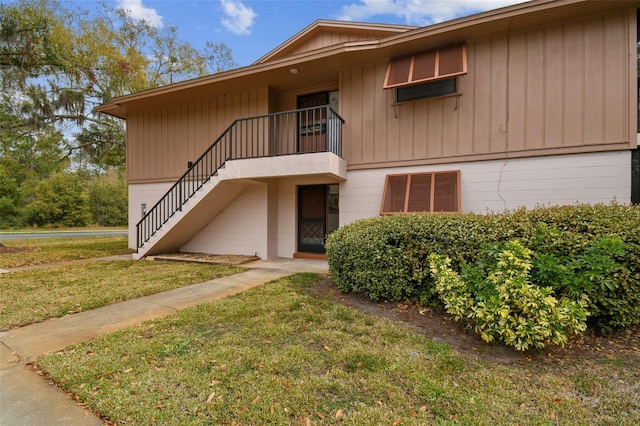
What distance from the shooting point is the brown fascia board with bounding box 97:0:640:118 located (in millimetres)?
5383

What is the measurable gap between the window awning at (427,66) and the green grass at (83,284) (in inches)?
219

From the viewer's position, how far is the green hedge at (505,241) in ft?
9.68

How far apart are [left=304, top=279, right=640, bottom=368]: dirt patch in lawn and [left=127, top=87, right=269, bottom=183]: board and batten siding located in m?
6.94

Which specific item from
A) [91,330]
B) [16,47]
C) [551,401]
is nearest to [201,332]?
[91,330]

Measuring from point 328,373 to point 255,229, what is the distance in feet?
21.3

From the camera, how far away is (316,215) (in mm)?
8414

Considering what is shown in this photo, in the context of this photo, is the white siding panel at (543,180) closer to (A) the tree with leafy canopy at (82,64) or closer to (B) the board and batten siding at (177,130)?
(B) the board and batten siding at (177,130)

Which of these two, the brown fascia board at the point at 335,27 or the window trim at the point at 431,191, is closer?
the window trim at the point at 431,191

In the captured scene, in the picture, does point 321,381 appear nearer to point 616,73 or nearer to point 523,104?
point 523,104

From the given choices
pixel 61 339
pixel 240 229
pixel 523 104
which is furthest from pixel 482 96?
pixel 61 339

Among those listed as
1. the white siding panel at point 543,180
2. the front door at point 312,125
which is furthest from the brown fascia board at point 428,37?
the white siding panel at point 543,180

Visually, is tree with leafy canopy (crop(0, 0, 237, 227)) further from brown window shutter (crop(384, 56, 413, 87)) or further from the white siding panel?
the white siding panel

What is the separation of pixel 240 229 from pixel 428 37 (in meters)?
6.73

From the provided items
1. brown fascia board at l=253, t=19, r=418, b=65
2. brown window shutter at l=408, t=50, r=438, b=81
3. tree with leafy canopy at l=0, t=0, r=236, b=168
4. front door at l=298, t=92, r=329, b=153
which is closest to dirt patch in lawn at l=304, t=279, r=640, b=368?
brown window shutter at l=408, t=50, r=438, b=81
